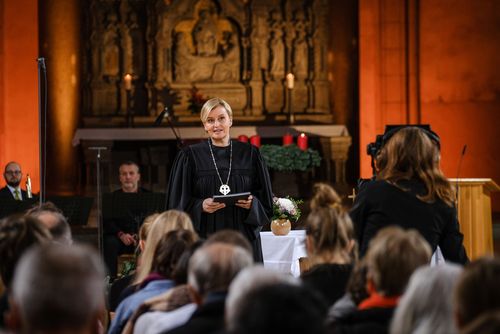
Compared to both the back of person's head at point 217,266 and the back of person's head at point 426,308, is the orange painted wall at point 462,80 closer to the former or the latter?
the back of person's head at point 217,266

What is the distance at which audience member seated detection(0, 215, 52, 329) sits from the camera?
143 inches

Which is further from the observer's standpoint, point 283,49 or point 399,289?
point 283,49

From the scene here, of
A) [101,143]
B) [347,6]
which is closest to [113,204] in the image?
[101,143]

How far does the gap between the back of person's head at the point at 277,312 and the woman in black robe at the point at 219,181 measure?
3.12 meters

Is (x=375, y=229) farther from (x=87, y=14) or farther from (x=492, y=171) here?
(x=87, y=14)

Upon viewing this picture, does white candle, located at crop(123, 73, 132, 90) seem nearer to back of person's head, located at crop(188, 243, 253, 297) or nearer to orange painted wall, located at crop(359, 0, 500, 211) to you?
orange painted wall, located at crop(359, 0, 500, 211)

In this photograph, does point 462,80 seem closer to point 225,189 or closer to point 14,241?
point 225,189

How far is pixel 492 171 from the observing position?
13.0 m

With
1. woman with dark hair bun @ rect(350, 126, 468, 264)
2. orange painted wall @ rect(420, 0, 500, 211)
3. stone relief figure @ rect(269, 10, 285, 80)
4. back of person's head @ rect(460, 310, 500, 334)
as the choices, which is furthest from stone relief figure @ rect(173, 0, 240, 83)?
back of person's head @ rect(460, 310, 500, 334)

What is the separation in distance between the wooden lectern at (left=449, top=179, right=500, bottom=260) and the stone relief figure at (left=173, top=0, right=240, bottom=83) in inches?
270

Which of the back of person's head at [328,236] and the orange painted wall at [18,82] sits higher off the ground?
the orange painted wall at [18,82]

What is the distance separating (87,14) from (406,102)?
4.94 metres

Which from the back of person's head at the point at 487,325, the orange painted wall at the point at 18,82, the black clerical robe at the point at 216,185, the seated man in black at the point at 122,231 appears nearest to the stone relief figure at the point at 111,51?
the orange painted wall at the point at 18,82

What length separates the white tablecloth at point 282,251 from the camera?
7.30 meters
